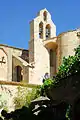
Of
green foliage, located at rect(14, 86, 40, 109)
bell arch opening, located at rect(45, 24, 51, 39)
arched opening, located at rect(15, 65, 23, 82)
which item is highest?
bell arch opening, located at rect(45, 24, 51, 39)

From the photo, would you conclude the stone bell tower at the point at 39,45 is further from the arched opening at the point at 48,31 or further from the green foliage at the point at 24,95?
the green foliage at the point at 24,95

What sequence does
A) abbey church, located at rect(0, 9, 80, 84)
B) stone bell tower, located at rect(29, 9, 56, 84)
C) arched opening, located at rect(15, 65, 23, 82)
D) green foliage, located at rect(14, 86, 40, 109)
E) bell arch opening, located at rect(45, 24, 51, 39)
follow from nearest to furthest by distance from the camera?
1. green foliage, located at rect(14, 86, 40, 109)
2. abbey church, located at rect(0, 9, 80, 84)
3. stone bell tower, located at rect(29, 9, 56, 84)
4. arched opening, located at rect(15, 65, 23, 82)
5. bell arch opening, located at rect(45, 24, 51, 39)

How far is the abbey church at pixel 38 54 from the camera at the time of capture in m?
37.7

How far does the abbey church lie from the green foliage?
1059cm

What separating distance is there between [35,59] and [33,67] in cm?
111

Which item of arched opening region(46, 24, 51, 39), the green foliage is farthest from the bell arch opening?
the green foliage

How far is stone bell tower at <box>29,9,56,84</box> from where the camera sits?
124 feet

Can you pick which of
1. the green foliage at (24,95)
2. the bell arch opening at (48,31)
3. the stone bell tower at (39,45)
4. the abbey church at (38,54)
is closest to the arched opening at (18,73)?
the abbey church at (38,54)

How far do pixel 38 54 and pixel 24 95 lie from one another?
13.8 meters

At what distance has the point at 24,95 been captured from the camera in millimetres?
25641

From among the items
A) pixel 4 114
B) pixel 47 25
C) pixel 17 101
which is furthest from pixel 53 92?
pixel 47 25

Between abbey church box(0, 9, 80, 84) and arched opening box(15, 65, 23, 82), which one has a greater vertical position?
abbey church box(0, 9, 80, 84)

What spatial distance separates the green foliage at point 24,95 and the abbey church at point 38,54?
34.7 ft

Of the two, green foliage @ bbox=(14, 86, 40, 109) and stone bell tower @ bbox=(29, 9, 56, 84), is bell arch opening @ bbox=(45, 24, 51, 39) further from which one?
green foliage @ bbox=(14, 86, 40, 109)
